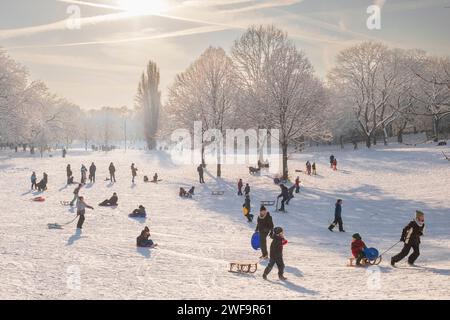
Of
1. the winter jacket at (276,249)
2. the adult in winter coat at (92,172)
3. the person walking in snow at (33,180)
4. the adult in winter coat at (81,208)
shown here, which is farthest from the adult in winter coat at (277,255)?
the adult in winter coat at (92,172)

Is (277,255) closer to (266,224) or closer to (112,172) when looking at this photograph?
(266,224)

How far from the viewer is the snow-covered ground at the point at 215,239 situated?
1063cm

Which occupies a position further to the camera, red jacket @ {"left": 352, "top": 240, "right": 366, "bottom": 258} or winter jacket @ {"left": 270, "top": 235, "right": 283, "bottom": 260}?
red jacket @ {"left": 352, "top": 240, "right": 366, "bottom": 258}

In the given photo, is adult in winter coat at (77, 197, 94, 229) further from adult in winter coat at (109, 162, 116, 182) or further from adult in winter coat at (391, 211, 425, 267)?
adult in winter coat at (109, 162, 116, 182)

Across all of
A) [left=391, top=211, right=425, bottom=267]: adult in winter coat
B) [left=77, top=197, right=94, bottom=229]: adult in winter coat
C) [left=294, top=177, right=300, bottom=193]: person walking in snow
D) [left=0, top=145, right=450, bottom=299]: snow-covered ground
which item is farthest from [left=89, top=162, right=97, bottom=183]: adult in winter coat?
[left=391, top=211, right=425, bottom=267]: adult in winter coat

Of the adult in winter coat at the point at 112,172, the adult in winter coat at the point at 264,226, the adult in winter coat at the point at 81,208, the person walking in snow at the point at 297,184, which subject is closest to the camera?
the adult in winter coat at the point at 264,226

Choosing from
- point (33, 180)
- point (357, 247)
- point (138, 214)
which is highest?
point (33, 180)

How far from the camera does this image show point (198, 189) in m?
33.2

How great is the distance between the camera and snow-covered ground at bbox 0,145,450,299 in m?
10.6

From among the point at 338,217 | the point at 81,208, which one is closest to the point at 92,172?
the point at 81,208

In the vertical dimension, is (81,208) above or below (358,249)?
above

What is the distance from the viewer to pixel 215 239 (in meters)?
18.1

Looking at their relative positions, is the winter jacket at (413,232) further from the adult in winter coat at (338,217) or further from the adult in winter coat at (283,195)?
the adult in winter coat at (283,195)
